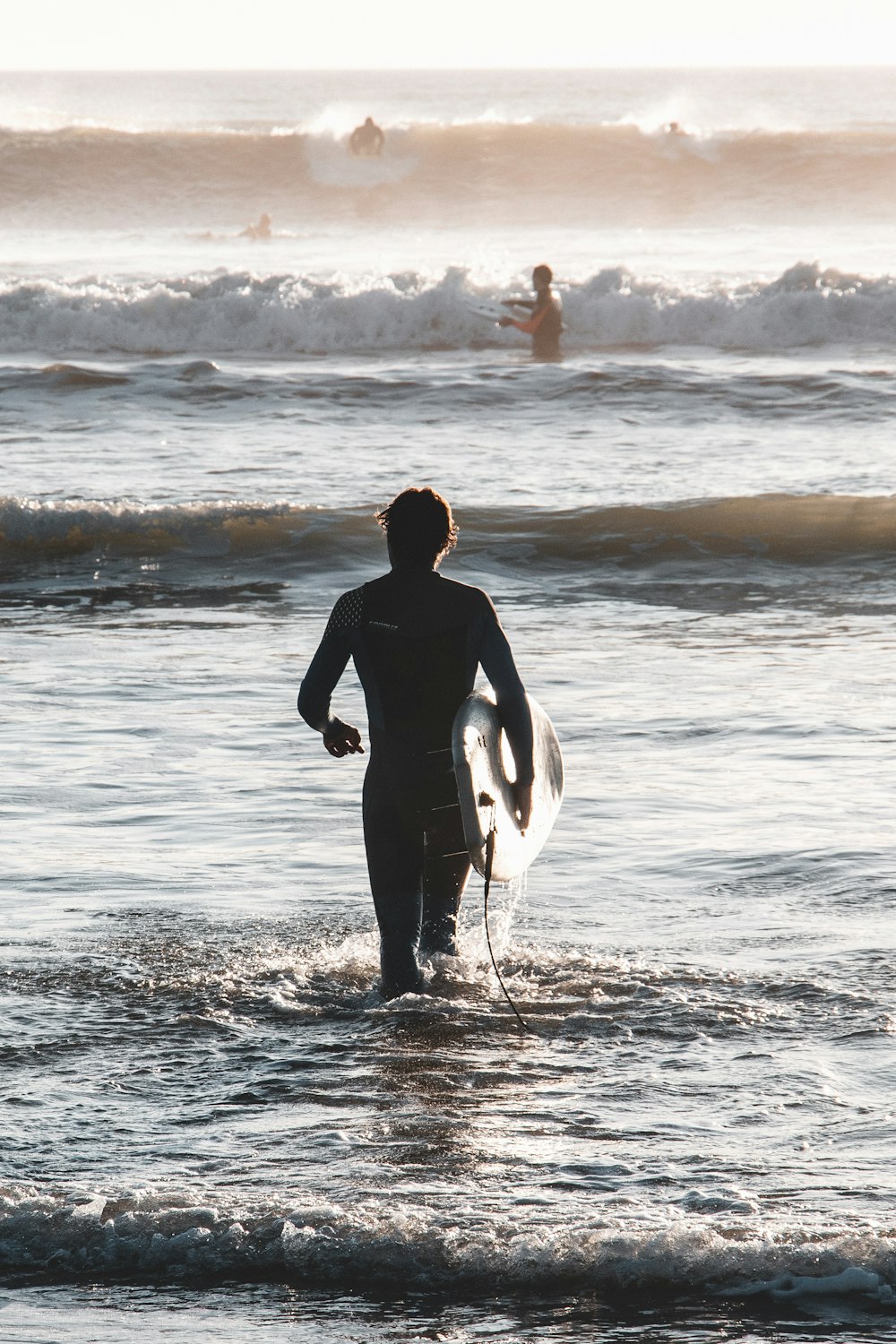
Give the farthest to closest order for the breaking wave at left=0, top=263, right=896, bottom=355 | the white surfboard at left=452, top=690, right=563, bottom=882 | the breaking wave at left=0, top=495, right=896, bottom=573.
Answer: the breaking wave at left=0, top=263, right=896, bottom=355, the breaking wave at left=0, top=495, right=896, bottom=573, the white surfboard at left=452, top=690, right=563, bottom=882

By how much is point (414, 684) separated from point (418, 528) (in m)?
0.46

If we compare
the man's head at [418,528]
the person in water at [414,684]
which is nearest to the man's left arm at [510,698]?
the person in water at [414,684]

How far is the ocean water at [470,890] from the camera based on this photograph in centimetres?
380

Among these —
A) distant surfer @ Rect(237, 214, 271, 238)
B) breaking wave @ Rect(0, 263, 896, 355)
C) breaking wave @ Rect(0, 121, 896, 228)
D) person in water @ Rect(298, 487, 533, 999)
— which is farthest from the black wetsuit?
breaking wave @ Rect(0, 121, 896, 228)

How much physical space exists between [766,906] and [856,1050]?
1.32 m

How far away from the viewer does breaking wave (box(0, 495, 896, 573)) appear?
14.2 m

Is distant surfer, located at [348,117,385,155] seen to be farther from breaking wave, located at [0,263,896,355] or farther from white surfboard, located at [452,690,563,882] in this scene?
white surfboard, located at [452,690,563,882]

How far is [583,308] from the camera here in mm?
29453

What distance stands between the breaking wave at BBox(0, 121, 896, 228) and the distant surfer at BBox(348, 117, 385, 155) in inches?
17.6

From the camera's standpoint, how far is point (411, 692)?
515 cm

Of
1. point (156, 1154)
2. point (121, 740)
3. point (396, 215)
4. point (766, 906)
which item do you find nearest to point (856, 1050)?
point (766, 906)

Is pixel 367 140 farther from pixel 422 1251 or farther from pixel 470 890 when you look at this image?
pixel 422 1251

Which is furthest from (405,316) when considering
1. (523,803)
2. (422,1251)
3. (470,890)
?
(422,1251)

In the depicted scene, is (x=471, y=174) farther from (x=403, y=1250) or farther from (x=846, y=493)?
(x=403, y=1250)
